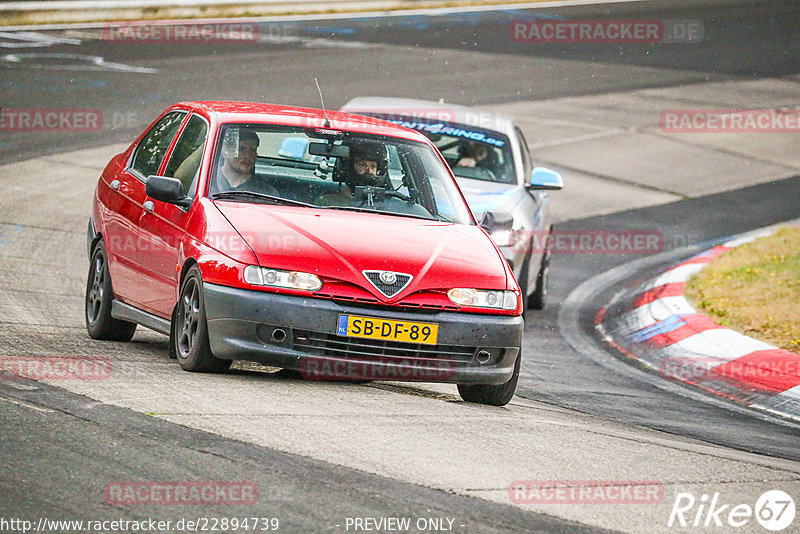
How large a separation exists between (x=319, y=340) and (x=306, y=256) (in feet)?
1.41

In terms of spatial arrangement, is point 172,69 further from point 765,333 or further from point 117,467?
point 117,467

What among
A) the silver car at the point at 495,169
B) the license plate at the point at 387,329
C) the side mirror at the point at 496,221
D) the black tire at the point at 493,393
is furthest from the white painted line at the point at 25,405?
the silver car at the point at 495,169

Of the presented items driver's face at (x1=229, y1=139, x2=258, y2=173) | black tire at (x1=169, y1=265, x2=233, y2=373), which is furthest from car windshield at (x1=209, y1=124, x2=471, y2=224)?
black tire at (x1=169, y1=265, x2=233, y2=373)

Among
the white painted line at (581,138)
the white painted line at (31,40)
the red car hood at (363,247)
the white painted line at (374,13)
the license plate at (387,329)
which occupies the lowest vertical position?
the white painted line at (581,138)

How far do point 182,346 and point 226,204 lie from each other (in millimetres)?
809

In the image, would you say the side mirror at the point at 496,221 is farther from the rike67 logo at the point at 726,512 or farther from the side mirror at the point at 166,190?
the rike67 logo at the point at 726,512

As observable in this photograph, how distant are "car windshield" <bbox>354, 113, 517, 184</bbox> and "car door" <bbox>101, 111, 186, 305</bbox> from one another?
3452 millimetres

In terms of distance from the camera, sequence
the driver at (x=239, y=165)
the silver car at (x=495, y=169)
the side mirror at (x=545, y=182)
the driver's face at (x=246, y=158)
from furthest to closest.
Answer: the side mirror at (x=545, y=182) → the silver car at (x=495, y=169) → the driver's face at (x=246, y=158) → the driver at (x=239, y=165)

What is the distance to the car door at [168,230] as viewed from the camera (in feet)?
24.6

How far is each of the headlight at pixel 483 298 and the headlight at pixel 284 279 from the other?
0.72 meters

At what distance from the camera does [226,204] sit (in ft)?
24.3

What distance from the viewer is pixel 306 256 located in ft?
22.4

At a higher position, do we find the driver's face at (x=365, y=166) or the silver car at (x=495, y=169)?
the driver's face at (x=365, y=166)

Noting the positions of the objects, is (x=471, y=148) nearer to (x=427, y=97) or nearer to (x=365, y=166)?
(x=365, y=166)
